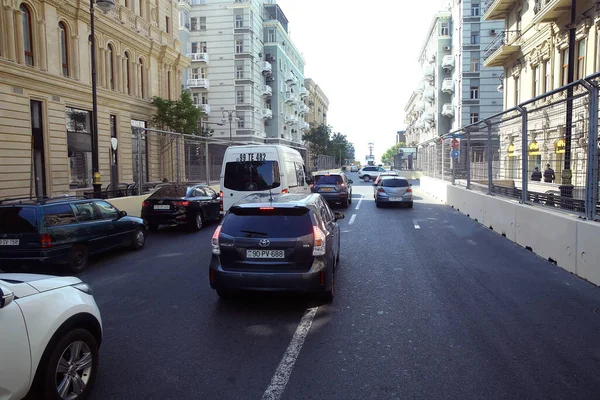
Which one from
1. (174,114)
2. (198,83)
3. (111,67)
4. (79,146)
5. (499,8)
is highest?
(198,83)

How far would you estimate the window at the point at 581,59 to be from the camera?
21.0 metres

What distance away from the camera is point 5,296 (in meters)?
3.03

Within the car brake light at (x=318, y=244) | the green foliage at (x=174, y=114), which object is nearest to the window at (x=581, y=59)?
the car brake light at (x=318, y=244)

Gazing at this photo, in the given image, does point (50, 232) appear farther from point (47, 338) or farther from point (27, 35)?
point (27, 35)

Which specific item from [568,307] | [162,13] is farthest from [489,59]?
[568,307]

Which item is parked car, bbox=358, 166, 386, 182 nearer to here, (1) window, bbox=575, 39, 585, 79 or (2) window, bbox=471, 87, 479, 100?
(2) window, bbox=471, 87, 479, 100

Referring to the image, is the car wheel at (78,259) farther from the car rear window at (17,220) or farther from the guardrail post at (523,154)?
the guardrail post at (523,154)

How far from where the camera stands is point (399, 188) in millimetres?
20484

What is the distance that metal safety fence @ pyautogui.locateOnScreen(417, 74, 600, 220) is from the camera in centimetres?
776

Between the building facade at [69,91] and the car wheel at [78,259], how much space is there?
8483 millimetres

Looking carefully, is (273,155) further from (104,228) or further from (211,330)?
(211,330)

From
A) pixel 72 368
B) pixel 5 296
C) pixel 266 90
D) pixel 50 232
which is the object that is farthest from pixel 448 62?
pixel 5 296

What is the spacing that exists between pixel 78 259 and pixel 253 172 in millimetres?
5681

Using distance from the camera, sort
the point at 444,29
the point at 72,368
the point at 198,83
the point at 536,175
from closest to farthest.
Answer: the point at 72,368 < the point at 536,175 < the point at 198,83 < the point at 444,29
